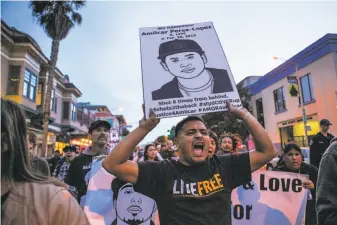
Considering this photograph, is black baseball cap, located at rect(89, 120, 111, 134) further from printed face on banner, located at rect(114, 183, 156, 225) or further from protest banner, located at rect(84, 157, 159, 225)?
printed face on banner, located at rect(114, 183, 156, 225)

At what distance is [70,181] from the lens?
4.29 metres

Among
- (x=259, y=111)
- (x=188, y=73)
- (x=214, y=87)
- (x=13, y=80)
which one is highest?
(x=13, y=80)

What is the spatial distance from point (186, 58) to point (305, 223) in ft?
10.4

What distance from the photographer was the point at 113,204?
3.79 meters

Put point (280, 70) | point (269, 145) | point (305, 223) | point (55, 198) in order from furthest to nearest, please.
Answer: point (280, 70), point (305, 223), point (269, 145), point (55, 198)

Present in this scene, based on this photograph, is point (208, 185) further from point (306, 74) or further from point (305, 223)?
point (306, 74)

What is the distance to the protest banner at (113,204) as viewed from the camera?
146 inches

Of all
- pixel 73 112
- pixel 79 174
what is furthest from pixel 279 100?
pixel 73 112

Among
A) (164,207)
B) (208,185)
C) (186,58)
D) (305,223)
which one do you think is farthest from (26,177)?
(305,223)

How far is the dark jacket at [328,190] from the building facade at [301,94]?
1877cm

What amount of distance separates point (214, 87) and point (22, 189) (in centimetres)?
189

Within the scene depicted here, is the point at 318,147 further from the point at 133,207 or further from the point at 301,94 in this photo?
the point at 301,94

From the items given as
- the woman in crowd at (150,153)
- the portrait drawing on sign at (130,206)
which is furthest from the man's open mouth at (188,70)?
the woman in crowd at (150,153)

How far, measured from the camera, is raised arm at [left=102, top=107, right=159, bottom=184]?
7.77 ft
